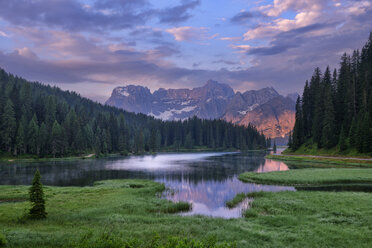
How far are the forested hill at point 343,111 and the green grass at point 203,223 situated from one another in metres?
68.1

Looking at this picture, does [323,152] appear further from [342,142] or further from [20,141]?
[20,141]

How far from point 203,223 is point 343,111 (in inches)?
4362

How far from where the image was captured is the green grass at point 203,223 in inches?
653

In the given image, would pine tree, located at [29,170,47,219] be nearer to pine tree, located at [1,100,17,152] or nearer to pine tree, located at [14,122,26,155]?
pine tree, located at [14,122,26,155]

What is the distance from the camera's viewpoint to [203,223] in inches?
865

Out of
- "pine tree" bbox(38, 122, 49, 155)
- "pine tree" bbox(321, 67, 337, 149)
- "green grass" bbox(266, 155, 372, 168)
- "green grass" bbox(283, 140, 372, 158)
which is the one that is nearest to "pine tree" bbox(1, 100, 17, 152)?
"pine tree" bbox(38, 122, 49, 155)

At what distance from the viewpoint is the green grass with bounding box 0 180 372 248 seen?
1659cm

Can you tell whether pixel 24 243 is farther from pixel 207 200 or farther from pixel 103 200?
pixel 207 200

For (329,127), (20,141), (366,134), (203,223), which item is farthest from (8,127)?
(366,134)

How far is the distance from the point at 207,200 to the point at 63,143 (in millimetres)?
117395

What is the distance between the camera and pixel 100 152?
522ft

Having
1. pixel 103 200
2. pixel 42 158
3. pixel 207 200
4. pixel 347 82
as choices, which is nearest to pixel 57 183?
pixel 103 200

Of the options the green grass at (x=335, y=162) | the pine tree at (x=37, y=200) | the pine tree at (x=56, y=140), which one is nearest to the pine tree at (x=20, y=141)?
the pine tree at (x=56, y=140)

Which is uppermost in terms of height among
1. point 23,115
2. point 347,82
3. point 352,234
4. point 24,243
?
point 347,82
